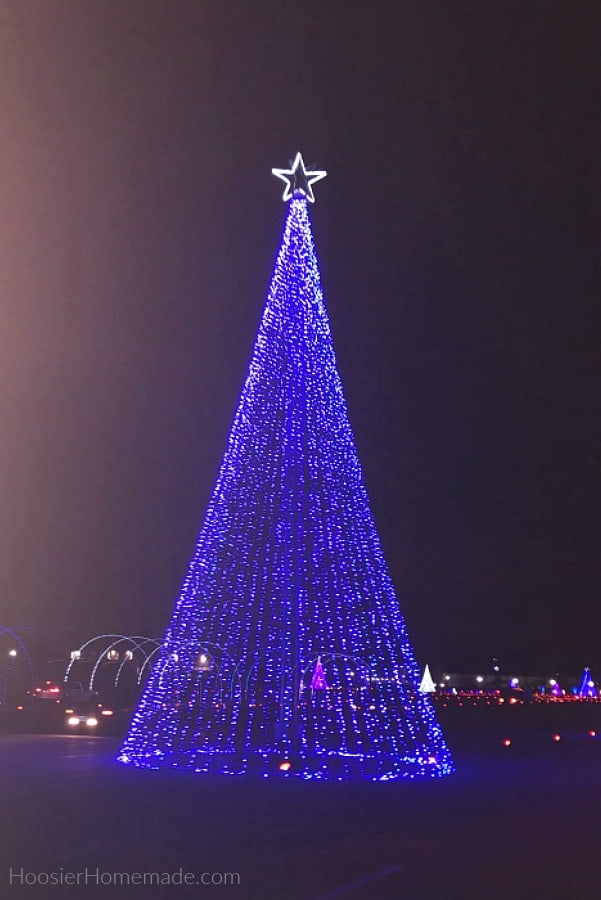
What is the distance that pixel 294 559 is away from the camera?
16391mm

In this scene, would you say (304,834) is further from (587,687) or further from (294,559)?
(587,687)

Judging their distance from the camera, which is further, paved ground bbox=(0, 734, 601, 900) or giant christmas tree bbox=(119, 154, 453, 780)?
giant christmas tree bbox=(119, 154, 453, 780)

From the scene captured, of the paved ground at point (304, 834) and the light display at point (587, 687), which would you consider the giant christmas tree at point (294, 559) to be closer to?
the paved ground at point (304, 834)

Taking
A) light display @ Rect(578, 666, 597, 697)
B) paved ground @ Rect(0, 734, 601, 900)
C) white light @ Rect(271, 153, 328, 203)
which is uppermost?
white light @ Rect(271, 153, 328, 203)

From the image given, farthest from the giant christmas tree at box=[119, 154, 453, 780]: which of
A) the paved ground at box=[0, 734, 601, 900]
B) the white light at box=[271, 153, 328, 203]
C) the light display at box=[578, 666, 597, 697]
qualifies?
the light display at box=[578, 666, 597, 697]

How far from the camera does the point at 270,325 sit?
17.0 meters

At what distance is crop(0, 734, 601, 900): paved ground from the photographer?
25.3 ft

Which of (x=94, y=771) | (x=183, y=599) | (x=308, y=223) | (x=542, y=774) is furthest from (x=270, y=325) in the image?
(x=542, y=774)

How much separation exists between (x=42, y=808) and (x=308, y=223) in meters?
10.1

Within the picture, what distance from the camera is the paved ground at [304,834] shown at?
7.70 meters

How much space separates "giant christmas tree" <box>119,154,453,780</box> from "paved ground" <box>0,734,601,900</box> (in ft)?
5.50

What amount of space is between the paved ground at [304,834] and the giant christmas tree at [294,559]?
5.50 feet

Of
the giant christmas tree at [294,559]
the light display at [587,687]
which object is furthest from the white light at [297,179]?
the light display at [587,687]

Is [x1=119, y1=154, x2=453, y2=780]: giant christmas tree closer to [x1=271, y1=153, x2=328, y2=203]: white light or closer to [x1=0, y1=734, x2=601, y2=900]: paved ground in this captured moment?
[x1=271, y1=153, x2=328, y2=203]: white light
